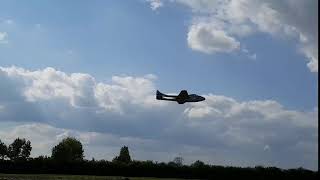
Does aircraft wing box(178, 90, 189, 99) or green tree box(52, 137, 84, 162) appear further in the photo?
green tree box(52, 137, 84, 162)

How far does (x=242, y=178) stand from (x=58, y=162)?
38.1 m

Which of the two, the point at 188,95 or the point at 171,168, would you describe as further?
the point at 171,168

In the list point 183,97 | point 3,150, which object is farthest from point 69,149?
point 183,97

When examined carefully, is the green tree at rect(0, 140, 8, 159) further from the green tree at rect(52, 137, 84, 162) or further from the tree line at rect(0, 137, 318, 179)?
the tree line at rect(0, 137, 318, 179)

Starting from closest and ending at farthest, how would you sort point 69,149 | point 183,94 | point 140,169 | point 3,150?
point 183,94
point 140,169
point 69,149
point 3,150

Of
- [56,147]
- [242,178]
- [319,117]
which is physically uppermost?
[56,147]

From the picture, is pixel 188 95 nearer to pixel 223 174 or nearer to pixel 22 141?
pixel 223 174

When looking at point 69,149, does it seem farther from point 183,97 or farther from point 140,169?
point 183,97

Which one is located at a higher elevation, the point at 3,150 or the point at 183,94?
the point at 3,150

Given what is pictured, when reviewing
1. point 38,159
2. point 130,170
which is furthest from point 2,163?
point 130,170

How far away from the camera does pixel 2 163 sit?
377 feet

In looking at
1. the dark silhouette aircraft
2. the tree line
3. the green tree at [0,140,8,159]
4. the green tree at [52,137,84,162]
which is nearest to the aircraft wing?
the dark silhouette aircraft

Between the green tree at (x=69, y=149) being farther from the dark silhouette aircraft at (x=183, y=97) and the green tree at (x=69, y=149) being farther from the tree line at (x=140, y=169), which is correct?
the dark silhouette aircraft at (x=183, y=97)

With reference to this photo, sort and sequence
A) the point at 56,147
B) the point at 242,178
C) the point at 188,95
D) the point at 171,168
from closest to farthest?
the point at 188,95, the point at 242,178, the point at 171,168, the point at 56,147
